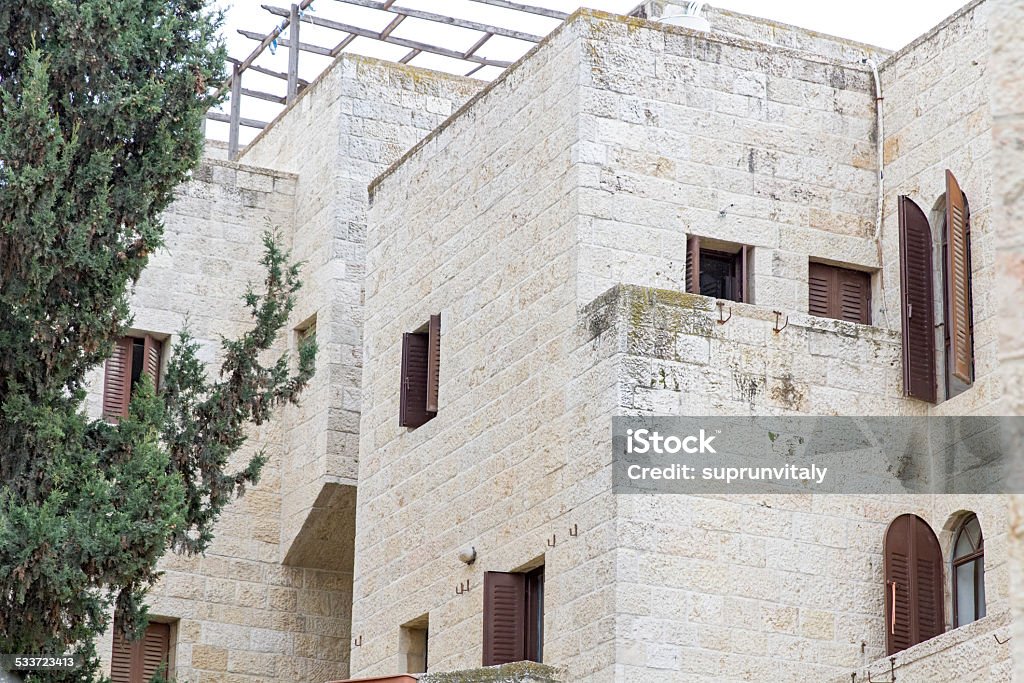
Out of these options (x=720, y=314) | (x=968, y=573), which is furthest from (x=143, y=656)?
(x=968, y=573)

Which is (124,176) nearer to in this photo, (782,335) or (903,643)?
(782,335)

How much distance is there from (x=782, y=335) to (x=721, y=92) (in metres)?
2.24

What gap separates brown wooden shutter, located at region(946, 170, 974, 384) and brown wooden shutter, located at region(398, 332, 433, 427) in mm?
4548

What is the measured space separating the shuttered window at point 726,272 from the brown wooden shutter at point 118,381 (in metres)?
7.04

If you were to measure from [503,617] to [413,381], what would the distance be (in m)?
2.73

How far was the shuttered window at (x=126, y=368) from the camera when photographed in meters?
18.6

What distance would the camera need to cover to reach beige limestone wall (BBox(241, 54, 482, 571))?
58.9ft

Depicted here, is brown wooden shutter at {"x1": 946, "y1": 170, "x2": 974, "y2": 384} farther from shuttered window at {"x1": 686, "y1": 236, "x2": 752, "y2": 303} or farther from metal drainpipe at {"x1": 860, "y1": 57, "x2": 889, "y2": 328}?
shuttered window at {"x1": 686, "y1": 236, "x2": 752, "y2": 303}

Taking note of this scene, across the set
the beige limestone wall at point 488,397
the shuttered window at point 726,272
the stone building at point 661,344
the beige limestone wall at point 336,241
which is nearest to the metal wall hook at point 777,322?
the stone building at point 661,344

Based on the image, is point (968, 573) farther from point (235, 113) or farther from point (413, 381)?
point (235, 113)

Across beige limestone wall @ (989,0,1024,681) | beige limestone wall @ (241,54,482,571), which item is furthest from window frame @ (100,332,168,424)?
beige limestone wall @ (989,0,1024,681)

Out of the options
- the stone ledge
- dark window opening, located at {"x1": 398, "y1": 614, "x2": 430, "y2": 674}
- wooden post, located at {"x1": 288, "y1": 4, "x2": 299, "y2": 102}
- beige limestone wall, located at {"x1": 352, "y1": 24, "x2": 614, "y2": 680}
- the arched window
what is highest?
wooden post, located at {"x1": 288, "y1": 4, "x2": 299, "y2": 102}

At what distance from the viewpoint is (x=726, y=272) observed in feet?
47.2

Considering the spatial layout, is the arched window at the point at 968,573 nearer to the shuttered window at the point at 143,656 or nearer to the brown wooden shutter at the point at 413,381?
the brown wooden shutter at the point at 413,381
